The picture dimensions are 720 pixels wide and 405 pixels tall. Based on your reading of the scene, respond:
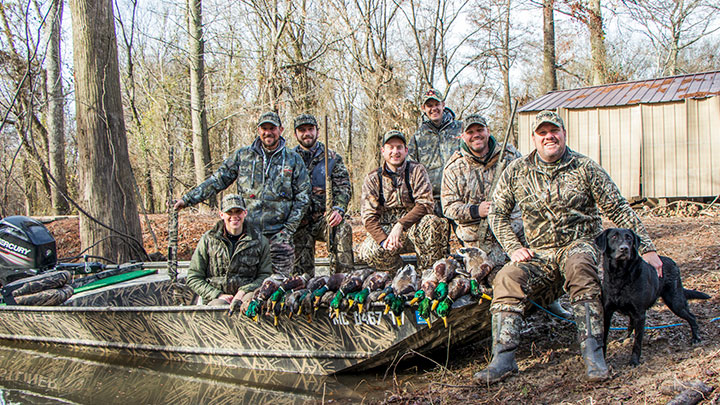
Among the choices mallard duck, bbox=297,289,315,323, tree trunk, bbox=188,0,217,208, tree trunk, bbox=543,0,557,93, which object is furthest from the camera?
tree trunk, bbox=543,0,557,93

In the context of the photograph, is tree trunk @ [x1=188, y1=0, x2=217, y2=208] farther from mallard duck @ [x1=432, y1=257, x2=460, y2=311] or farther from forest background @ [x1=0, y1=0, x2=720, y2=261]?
mallard duck @ [x1=432, y1=257, x2=460, y2=311]

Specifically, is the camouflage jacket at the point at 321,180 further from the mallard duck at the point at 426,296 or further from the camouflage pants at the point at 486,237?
the mallard duck at the point at 426,296

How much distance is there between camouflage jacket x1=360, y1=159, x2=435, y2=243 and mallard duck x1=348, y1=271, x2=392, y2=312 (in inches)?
48.1

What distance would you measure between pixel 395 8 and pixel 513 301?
1423 centimetres

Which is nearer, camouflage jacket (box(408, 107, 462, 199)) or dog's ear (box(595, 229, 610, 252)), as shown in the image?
dog's ear (box(595, 229, 610, 252))

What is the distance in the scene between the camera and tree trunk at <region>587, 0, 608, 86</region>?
16.5 meters

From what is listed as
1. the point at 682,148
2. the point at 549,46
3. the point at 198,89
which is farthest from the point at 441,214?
the point at 549,46

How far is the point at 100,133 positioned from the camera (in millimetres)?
7898

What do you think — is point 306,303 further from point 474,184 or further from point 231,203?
point 474,184

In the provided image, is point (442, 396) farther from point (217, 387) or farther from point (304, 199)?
point (304, 199)

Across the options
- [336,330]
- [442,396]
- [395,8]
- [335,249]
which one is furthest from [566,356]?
[395,8]

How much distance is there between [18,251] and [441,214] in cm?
519

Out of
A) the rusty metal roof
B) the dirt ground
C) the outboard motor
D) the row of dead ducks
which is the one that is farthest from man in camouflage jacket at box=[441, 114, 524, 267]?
the rusty metal roof

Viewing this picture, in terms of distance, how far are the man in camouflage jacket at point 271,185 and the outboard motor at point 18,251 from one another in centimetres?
228
